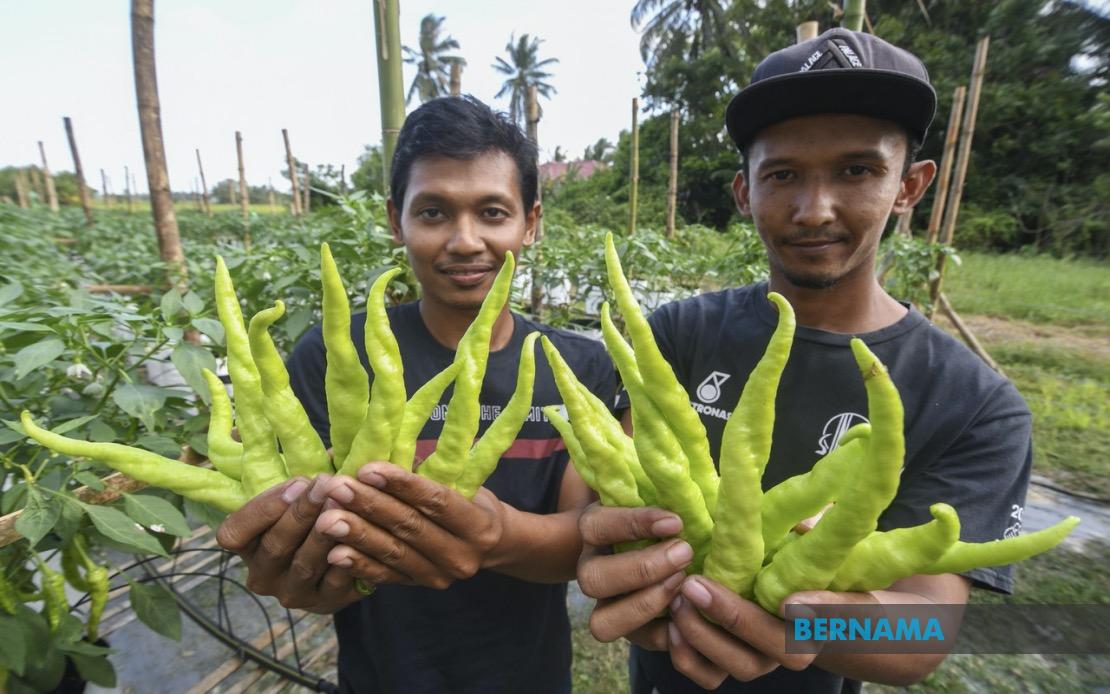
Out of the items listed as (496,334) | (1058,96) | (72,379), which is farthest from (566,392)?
(1058,96)

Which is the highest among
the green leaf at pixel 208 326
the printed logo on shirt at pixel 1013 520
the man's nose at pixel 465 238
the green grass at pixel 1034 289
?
the man's nose at pixel 465 238

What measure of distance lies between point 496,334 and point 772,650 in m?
1.15

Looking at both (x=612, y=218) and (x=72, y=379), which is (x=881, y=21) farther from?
(x=72, y=379)

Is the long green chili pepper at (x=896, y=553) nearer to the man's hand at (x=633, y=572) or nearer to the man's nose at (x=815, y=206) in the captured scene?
the man's hand at (x=633, y=572)

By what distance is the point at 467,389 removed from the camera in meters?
0.94

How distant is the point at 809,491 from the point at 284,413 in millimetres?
910

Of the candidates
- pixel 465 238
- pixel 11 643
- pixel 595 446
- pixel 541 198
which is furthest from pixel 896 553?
pixel 541 198

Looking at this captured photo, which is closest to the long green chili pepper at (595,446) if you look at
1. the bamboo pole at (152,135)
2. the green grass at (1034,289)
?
the bamboo pole at (152,135)

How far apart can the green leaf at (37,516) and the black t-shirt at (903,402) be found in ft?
4.68

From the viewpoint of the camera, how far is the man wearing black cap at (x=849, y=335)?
1.25 metres

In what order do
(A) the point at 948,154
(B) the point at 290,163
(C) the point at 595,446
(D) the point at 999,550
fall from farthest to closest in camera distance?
(B) the point at 290,163 < (A) the point at 948,154 < (C) the point at 595,446 < (D) the point at 999,550

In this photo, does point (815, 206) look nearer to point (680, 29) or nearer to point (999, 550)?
point (999, 550)

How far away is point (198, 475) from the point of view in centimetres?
101

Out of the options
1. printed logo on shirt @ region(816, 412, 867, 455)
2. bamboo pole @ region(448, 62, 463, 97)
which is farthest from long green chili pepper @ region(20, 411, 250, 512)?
bamboo pole @ region(448, 62, 463, 97)
